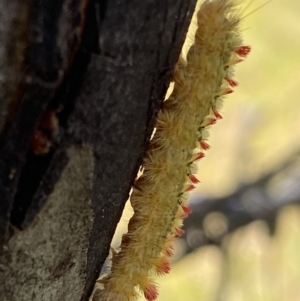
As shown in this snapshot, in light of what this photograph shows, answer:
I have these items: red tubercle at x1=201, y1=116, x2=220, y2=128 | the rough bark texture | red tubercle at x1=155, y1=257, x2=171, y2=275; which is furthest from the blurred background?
the rough bark texture

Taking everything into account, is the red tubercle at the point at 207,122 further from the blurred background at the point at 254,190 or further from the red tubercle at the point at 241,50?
the blurred background at the point at 254,190

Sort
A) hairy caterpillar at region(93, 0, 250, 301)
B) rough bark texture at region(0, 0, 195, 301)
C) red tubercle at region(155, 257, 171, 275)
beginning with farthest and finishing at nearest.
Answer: red tubercle at region(155, 257, 171, 275) → hairy caterpillar at region(93, 0, 250, 301) → rough bark texture at region(0, 0, 195, 301)

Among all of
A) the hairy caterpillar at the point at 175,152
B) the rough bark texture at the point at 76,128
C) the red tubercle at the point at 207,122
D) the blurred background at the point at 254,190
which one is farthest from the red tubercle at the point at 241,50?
the blurred background at the point at 254,190

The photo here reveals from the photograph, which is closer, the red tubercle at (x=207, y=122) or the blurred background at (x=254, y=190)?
the red tubercle at (x=207, y=122)

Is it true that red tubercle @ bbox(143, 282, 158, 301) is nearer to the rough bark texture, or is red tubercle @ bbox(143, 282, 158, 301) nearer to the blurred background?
the rough bark texture

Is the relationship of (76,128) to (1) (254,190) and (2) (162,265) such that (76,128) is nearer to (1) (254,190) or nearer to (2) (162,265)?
(2) (162,265)

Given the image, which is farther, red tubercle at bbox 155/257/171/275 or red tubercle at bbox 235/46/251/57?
red tubercle at bbox 155/257/171/275

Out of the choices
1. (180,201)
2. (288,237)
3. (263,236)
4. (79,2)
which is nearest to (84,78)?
(79,2)
